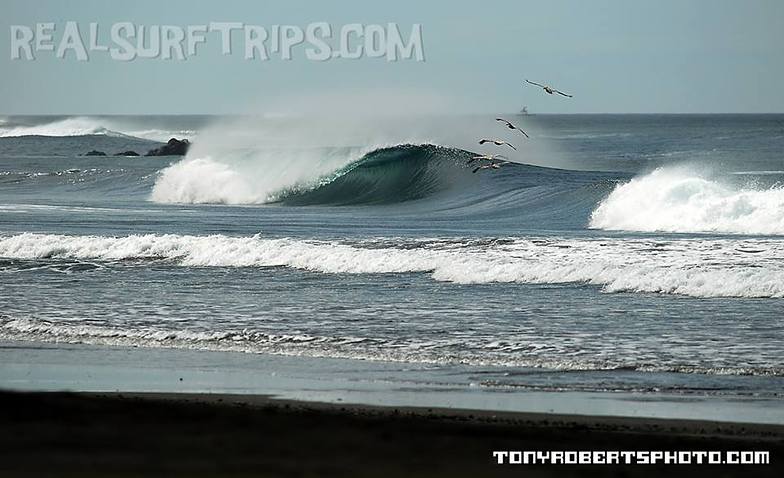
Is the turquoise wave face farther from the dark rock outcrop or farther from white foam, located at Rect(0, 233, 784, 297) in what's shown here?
the dark rock outcrop

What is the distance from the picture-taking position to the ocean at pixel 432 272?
11.5 m

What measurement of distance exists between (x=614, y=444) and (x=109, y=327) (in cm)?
744

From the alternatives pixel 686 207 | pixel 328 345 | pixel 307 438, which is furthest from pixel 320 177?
pixel 307 438

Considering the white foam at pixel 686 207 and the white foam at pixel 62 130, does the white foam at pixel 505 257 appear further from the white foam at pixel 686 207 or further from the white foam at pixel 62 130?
the white foam at pixel 62 130

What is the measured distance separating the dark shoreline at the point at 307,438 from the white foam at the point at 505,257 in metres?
8.07

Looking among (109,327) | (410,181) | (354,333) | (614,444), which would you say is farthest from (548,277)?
(410,181)

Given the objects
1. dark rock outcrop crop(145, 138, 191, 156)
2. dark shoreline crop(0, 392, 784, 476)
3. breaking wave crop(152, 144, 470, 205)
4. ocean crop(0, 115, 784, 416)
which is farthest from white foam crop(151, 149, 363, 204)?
dark rock outcrop crop(145, 138, 191, 156)

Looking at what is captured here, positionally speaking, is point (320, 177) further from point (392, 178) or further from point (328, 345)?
point (328, 345)

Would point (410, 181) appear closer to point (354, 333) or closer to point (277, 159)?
point (277, 159)

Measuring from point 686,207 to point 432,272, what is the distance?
11789 mm

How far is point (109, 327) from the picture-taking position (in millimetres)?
13359

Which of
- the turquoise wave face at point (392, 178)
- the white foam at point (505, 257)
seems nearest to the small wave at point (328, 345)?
the white foam at point (505, 257)

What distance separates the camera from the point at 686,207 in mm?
28438

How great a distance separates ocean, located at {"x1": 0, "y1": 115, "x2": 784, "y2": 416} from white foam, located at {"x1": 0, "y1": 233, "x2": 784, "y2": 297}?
0.16 ft
